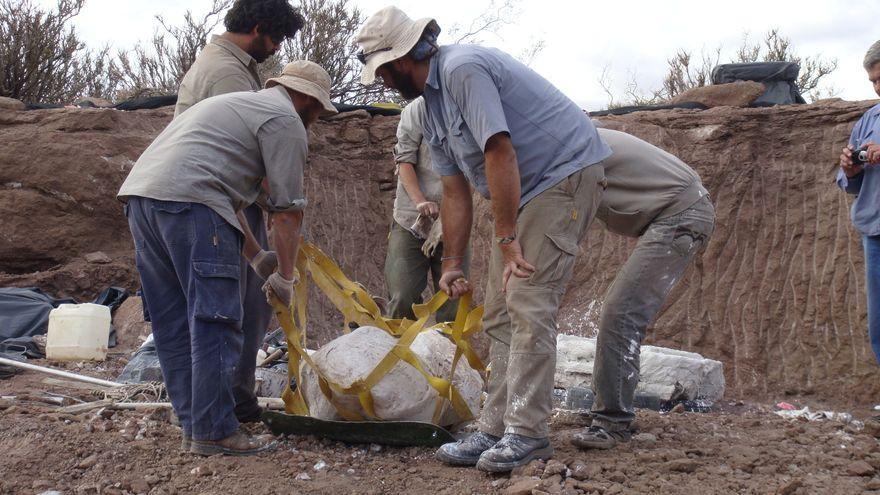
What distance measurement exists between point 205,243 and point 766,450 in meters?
2.25

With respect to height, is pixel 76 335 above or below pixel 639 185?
below

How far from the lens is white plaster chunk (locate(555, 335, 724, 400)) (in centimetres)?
484

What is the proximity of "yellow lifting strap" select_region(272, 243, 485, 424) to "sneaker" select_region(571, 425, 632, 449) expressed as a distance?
19.3 inches

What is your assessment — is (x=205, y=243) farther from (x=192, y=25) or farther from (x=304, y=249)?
(x=192, y=25)

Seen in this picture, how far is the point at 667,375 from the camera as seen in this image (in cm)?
488

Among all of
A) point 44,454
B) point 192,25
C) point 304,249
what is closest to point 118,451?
point 44,454

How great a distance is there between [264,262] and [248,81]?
903 mm

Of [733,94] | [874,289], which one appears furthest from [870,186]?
[733,94]

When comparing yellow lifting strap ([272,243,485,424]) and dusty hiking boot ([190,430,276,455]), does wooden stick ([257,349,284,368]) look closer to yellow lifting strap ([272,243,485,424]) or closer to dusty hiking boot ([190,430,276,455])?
yellow lifting strap ([272,243,485,424])

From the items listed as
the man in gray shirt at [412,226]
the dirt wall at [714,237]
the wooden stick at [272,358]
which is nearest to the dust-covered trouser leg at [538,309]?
the man in gray shirt at [412,226]

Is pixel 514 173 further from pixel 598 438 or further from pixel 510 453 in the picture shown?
pixel 598 438

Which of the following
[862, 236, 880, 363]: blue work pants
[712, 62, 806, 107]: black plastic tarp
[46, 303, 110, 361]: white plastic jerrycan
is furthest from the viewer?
[712, 62, 806, 107]: black plastic tarp

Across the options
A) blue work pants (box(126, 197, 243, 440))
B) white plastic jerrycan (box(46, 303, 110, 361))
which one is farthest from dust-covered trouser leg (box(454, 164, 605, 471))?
white plastic jerrycan (box(46, 303, 110, 361))

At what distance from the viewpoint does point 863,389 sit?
20.5ft
